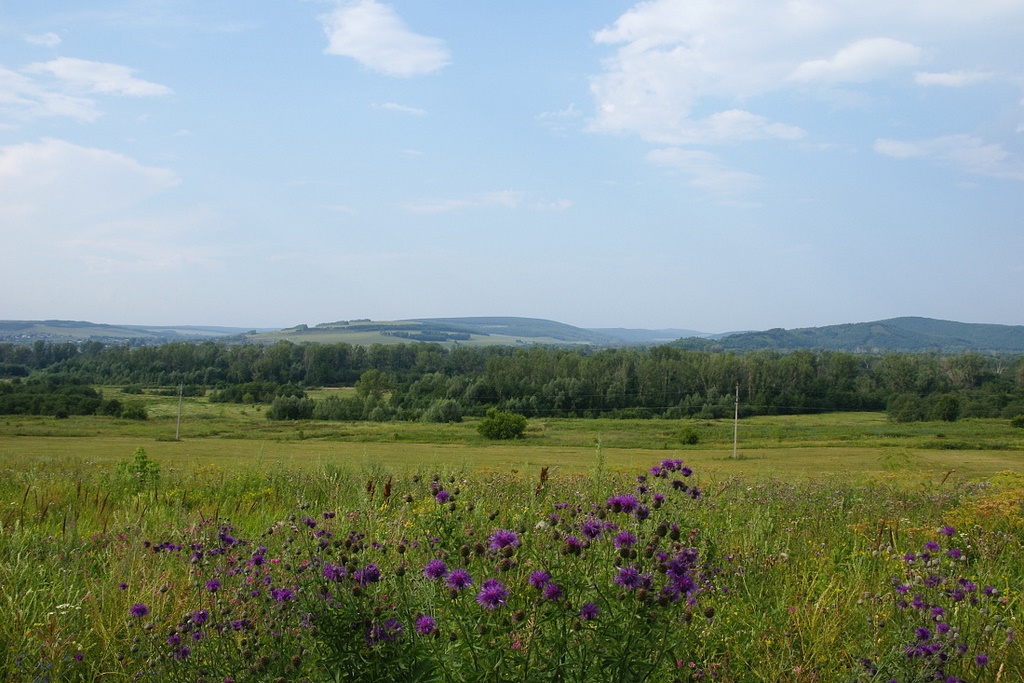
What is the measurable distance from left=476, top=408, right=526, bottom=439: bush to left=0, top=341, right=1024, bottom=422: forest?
76.1 feet

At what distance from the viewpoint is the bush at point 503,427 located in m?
49.7

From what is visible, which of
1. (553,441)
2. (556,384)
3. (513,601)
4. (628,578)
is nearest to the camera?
(628,578)

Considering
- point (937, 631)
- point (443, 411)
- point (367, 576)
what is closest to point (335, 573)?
point (367, 576)

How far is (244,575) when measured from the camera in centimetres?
342

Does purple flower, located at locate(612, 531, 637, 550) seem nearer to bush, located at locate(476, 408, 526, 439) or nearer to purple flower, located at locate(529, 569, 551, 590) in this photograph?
purple flower, located at locate(529, 569, 551, 590)

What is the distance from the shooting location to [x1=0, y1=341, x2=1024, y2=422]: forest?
76375 millimetres

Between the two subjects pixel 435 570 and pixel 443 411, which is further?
pixel 443 411

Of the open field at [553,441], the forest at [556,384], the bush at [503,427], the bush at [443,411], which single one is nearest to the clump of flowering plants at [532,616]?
the open field at [553,441]

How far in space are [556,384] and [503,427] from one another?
37081 mm

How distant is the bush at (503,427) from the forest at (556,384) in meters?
23.2

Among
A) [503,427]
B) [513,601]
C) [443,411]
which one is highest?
[513,601]

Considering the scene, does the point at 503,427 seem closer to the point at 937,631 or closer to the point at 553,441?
the point at 553,441

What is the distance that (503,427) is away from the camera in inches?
1980

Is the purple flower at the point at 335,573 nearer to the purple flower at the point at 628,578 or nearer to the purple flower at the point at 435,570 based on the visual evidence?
the purple flower at the point at 435,570
